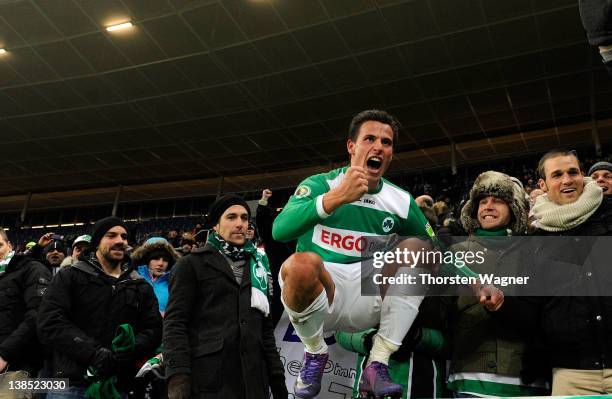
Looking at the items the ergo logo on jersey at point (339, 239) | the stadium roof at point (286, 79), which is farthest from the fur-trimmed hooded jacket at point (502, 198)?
the stadium roof at point (286, 79)

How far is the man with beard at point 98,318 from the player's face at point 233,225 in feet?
2.34

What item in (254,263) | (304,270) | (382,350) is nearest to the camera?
(304,270)

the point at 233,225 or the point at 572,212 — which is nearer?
the point at 572,212

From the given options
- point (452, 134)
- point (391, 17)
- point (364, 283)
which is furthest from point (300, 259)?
point (452, 134)

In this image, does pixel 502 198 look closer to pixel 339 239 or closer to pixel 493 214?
pixel 493 214

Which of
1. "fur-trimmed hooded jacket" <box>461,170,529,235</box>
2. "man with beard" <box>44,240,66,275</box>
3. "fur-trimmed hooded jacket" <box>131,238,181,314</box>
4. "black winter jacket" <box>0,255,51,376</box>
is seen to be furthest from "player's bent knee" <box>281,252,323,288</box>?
"man with beard" <box>44,240,66,275</box>

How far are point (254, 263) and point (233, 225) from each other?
285 mm

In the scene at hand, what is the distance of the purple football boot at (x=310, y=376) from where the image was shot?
2117 mm

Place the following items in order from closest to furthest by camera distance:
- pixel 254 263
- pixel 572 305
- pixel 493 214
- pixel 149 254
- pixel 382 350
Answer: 1. pixel 382 350
2. pixel 572 305
3. pixel 493 214
4. pixel 254 263
5. pixel 149 254

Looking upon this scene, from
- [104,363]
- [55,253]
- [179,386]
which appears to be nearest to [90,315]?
[104,363]

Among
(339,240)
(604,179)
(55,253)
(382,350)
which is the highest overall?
(604,179)

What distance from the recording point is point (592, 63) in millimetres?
11648

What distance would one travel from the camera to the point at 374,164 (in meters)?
2.34

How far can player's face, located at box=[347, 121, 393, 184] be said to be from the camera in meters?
2.32
